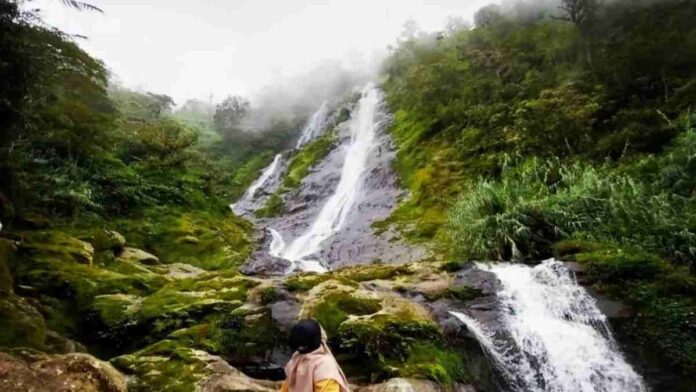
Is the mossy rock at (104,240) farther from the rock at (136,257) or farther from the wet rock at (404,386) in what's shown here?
the wet rock at (404,386)

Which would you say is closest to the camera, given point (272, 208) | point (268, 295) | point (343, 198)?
point (268, 295)

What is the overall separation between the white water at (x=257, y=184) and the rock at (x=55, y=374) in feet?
73.7

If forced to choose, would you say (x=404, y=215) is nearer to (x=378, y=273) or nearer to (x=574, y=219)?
(x=574, y=219)

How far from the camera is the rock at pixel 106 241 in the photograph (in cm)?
1104

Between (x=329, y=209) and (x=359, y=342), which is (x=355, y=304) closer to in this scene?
(x=359, y=342)

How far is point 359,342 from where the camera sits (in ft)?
23.3

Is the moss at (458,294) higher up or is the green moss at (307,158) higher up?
the green moss at (307,158)

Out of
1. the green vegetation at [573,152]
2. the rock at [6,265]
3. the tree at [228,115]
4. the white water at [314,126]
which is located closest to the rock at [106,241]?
the rock at [6,265]

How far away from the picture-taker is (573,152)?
55.5ft

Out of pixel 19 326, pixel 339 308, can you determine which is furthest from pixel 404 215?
pixel 19 326

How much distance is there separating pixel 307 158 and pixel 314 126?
39.7ft

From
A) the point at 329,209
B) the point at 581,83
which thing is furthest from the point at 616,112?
the point at 329,209

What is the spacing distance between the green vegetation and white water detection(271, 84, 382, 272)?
6.17 feet

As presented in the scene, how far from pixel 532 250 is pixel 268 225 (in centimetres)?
1361
